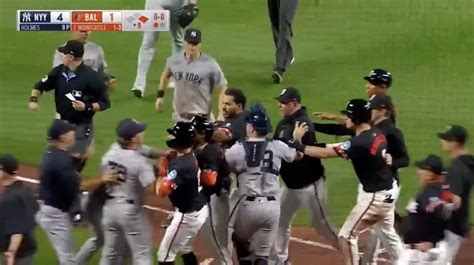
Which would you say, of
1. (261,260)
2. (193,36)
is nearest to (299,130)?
(261,260)

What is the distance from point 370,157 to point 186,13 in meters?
5.69

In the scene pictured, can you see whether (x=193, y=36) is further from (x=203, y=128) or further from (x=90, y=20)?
(x=203, y=128)

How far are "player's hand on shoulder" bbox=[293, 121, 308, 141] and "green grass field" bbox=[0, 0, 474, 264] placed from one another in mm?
2559

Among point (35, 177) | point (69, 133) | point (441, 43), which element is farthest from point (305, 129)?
point (441, 43)

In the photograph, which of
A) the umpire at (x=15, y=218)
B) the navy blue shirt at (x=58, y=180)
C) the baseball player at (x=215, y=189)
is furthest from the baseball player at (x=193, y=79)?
the umpire at (x=15, y=218)

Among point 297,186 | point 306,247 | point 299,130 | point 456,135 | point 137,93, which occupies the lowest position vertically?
point 306,247

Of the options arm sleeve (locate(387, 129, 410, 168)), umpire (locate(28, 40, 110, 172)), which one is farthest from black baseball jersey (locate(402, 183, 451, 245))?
umpire (locate(28, 40, 110, 172))

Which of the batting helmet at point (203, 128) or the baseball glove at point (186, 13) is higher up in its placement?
the baseball glove at point (186, 13)

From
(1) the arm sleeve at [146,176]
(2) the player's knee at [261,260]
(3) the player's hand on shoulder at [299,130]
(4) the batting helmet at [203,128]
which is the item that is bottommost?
(2) the player's knee at [261,260]

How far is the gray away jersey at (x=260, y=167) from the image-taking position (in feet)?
29.5

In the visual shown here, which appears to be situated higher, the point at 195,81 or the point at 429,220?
the point at 195,81

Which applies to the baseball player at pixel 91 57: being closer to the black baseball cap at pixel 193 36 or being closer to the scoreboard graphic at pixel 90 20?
the scoreboard graphic at pixel 90 20

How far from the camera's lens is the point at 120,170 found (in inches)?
340

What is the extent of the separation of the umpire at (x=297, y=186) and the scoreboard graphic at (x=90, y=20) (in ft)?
11.2
